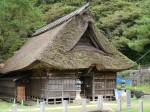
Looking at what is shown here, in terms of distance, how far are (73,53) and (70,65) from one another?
188cm

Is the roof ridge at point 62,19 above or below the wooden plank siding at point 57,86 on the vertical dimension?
above

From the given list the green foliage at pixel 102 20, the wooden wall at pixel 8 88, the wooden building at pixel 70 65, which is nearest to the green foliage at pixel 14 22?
the green foliage at pixel 102 20

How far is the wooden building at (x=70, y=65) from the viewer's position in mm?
26564

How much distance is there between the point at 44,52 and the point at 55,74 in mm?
2089

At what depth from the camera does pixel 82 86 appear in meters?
29.8

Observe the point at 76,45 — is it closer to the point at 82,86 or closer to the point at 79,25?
the point at 79,25

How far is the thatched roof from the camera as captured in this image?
25953 millimetres

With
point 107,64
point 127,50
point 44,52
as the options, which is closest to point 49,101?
point 44,52

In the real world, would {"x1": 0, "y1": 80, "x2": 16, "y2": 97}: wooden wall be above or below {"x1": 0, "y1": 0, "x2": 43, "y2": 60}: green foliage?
below

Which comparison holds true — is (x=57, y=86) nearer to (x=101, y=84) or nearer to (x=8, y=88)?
(x=101, y=84)

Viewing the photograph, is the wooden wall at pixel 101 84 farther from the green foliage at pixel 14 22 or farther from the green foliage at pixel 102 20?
the green foliage at pixel 14 22

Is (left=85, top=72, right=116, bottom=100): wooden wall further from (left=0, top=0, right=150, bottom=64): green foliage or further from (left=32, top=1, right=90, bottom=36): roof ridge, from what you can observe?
(left=0, top=0, right=150, bottom=64): green foliage

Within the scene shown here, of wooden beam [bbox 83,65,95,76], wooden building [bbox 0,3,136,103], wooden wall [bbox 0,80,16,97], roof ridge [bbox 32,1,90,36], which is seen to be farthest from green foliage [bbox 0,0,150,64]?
wooden beam [bbox 83,65,95,76]

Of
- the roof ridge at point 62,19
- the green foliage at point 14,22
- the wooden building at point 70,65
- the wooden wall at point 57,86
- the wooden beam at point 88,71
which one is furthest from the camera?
the green foliage at point 14,22
